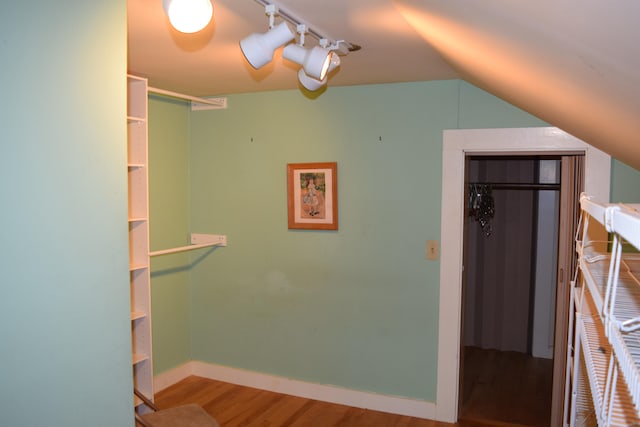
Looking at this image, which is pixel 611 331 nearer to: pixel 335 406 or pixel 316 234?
pixel 316 234

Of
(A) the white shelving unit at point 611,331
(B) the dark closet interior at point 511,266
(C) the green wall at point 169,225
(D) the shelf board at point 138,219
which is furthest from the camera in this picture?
(B) the dark closet interior at point 511,266

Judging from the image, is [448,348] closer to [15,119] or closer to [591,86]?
[591,86]

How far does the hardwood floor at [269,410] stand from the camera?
357 cm

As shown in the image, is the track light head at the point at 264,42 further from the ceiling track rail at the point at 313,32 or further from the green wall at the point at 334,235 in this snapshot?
the green wall at the point at 334,235

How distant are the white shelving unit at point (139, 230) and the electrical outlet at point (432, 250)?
184cm

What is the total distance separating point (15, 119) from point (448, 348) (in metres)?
3.02

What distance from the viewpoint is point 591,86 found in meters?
1.36

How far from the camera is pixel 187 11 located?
161 centimetres

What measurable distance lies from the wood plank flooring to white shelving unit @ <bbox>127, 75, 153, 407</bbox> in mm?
742

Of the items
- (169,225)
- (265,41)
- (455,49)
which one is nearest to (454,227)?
(455,49)

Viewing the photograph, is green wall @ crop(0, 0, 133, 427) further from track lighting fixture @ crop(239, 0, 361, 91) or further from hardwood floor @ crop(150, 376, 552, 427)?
hardwood floor @ crop(150, 376, 552, 427)

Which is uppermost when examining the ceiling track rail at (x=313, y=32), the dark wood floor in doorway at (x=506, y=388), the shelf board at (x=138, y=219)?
the ceiling track rail at (x=313, y=32)

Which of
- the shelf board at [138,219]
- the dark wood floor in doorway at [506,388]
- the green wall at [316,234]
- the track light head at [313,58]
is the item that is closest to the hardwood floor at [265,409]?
the green wall at [316,234]

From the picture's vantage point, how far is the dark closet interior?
4.95 metres
